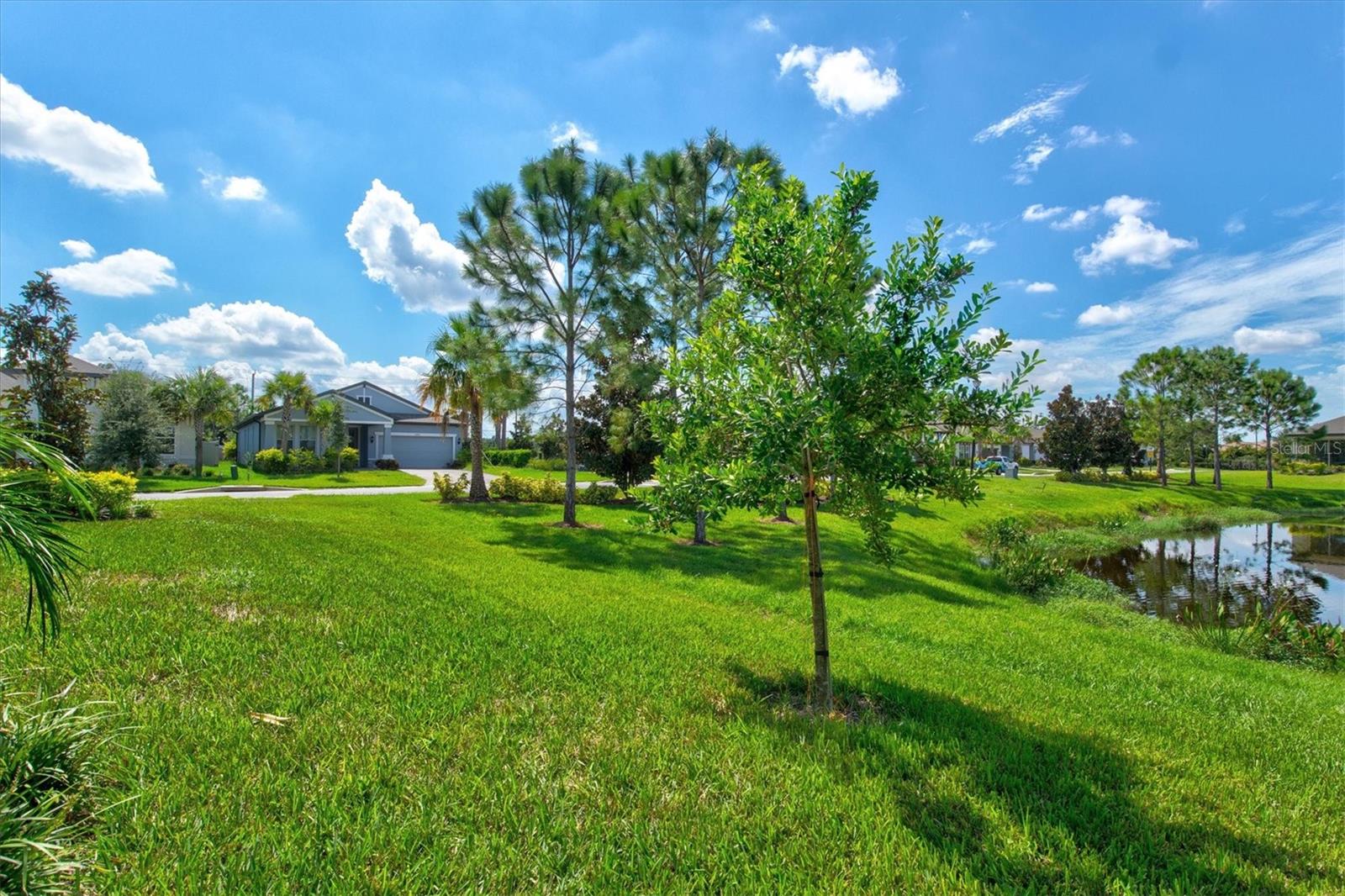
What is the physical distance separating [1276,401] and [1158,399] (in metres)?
6.98

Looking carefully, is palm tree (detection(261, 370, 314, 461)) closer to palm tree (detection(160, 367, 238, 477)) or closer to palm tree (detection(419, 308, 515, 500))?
palm tree (detection(160, 367, 238, 477))

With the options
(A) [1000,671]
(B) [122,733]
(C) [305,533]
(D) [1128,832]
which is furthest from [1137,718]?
(C) [305,533]

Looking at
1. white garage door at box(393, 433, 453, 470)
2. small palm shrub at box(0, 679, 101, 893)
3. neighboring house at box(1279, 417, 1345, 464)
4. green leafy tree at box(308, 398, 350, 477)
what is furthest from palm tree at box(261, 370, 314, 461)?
neighboring house at box(1279, 417, 1345, 464)

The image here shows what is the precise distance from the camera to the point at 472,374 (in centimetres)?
1706

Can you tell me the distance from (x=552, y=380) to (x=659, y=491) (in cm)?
1328

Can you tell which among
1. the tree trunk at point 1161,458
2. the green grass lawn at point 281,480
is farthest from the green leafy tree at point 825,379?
the tree trunk at point 1161,458

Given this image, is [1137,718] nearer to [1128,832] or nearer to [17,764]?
[1128,832]

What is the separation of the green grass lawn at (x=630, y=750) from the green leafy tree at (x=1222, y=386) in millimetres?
44544

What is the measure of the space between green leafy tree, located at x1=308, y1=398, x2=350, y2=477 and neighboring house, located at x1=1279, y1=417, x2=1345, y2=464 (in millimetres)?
78412

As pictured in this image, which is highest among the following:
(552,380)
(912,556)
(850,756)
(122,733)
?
(552,380)

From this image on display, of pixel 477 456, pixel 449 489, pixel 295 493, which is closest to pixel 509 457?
pixel 295 493

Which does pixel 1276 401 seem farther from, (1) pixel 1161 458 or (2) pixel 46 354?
(2) pixel 46 354

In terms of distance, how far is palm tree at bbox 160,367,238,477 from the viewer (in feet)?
97.7

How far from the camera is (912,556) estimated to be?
15.5 meters
